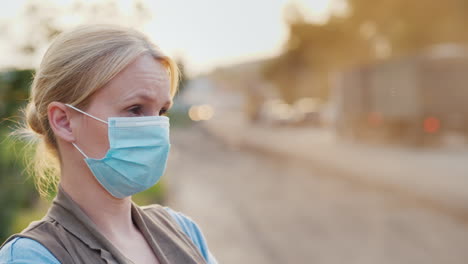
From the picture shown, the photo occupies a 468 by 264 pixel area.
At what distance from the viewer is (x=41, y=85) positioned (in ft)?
5.72

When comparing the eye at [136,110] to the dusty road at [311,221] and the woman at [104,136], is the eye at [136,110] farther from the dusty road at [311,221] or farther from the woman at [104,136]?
the dusty road at [311,221]

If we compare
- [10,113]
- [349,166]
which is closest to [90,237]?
[10,113]

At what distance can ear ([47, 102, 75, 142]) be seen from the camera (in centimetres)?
171

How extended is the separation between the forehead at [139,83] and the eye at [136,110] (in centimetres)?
5

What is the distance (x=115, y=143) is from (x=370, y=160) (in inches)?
513

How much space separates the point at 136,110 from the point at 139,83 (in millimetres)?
137

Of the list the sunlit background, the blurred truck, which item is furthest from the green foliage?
the blurred truck

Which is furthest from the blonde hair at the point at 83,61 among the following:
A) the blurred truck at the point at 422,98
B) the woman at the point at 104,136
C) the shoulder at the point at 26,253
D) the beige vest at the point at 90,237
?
the blurred truck at the point at 422,98

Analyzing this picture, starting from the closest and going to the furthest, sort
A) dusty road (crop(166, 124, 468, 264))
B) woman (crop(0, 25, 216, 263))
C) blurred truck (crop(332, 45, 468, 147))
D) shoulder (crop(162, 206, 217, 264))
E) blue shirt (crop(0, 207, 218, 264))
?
blue shirt (crop(0, 207, 218, 264)) → woman (crop(0, 25, 216, 263)) → shoulder (crop(162, 206, 217, 264)) → dusty road (crop(166, 124, 468, 264)) → blurred truck (crop(332, 45, 468, 147))

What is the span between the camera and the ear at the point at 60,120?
1712 millimetres

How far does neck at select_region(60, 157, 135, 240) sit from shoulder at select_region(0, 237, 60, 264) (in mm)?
290

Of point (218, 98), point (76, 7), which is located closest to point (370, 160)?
point (76, 7)

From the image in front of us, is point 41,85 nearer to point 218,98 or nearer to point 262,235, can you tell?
point 262,235

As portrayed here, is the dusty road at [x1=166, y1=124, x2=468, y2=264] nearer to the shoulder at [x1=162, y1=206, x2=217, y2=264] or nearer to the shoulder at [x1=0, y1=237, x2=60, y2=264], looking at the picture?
the shoulder at [x1=162, y1=206, x2=217, y2=264]
